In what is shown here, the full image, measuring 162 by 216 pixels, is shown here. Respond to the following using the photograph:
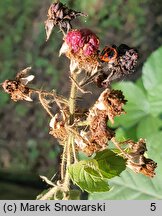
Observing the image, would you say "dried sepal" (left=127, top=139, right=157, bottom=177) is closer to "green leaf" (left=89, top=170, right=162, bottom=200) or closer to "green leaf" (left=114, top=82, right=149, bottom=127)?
"green leaf" (left=89, top=170, right=162, bottom=200)

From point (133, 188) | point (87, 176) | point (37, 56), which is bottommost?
point (87, 176)

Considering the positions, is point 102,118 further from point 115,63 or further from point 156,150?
point 156,150

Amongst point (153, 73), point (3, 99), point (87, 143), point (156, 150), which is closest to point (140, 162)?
point (87, 143)

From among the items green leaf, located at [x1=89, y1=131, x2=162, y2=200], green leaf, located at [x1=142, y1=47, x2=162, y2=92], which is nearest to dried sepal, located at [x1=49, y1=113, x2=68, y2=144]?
green leaf, located at [x1=89, y1=131, x2=162, y2=200]

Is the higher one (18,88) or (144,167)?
(18,88)

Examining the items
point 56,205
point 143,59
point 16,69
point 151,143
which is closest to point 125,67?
point 56,205

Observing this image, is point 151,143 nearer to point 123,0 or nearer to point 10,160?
point 10,160

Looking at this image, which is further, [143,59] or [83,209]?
[143,59]
